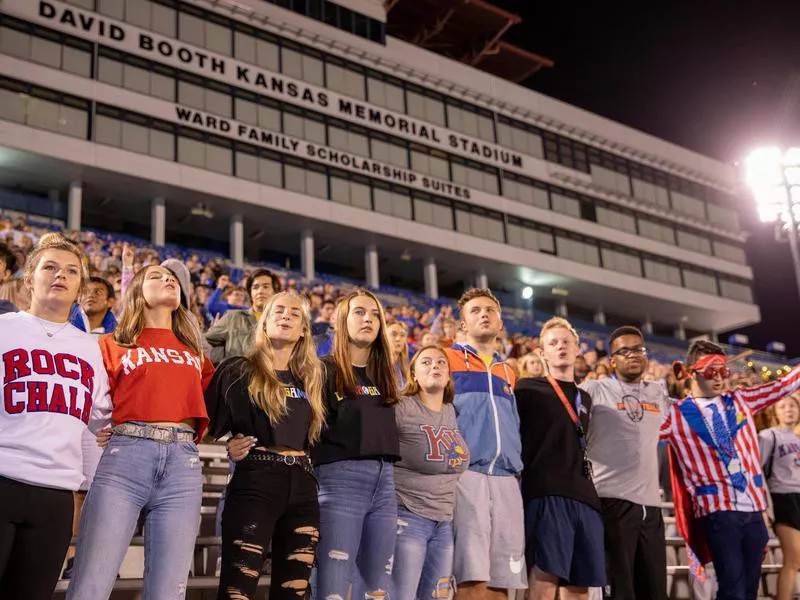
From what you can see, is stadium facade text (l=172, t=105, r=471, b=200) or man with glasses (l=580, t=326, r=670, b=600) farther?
stadium facade text (l=172, t=105, r=471, b=200)

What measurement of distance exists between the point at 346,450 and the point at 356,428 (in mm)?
129

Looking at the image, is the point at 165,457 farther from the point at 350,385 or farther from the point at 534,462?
the point at 534,462

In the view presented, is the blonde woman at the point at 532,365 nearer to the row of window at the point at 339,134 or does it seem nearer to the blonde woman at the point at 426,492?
the blonde woman at the point at 426,492

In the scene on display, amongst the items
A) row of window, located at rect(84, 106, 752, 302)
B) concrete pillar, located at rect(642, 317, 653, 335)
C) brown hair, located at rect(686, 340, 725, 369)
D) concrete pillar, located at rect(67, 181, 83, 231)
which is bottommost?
brown hair, located at rect(686, 340, 725, 369)

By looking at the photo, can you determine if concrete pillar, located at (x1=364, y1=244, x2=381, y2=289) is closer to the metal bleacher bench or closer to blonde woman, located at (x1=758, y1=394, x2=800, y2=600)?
the metal bleacher bench

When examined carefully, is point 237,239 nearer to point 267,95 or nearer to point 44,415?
point 267,95

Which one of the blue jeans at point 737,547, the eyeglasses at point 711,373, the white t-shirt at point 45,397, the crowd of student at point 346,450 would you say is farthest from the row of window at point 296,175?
the blue jeans at point 737,547

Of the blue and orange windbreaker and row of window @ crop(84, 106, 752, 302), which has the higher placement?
row of window @ crop(84, 106, 752, 302)

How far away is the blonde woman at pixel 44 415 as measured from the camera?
3.33 m

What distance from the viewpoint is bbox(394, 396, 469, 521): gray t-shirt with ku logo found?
15.8ft

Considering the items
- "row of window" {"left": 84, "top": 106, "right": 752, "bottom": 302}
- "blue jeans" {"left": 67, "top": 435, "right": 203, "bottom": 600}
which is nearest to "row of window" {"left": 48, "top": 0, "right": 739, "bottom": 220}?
"row of window" {"left": 84, "top": 106, "right": 752, "bottom": 302}

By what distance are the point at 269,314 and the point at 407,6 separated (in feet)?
127

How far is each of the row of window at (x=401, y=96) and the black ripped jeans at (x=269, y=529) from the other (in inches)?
1081

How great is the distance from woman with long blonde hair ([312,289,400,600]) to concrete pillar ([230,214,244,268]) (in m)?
26.0
